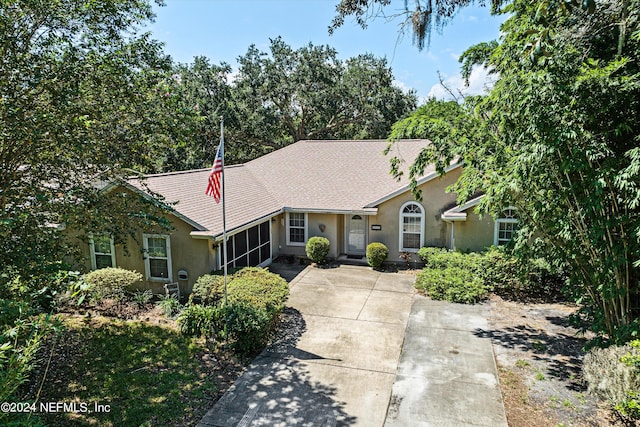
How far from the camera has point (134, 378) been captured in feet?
25.9

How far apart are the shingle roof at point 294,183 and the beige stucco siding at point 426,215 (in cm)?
67

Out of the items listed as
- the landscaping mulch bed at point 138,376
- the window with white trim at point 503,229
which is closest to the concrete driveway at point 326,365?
the landscaping mulch bed at point 138,376

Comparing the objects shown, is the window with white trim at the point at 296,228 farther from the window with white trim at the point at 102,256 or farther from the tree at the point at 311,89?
the tree at the point at 311,89

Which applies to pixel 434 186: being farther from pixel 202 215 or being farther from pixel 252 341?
pixel 252 341

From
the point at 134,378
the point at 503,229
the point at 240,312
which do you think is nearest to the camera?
the point at 134,378

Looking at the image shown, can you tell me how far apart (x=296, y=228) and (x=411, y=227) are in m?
4.94

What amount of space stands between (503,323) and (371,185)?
8.95 metres

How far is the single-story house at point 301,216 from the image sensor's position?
1318 centimetres

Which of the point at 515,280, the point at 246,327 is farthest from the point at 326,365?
the point at 515,280

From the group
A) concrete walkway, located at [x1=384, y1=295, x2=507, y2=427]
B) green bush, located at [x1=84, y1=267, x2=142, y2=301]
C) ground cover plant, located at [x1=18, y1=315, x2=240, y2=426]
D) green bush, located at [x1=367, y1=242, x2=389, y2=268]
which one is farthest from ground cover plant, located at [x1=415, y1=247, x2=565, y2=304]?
green bush, located at [x1=84, y1=267, x2=142, y2=301]

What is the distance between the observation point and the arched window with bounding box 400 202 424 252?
16.5m

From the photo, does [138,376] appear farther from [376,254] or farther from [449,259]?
[449,259]

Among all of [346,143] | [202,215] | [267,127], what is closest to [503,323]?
[202,215]

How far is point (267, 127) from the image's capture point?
1196 inches
